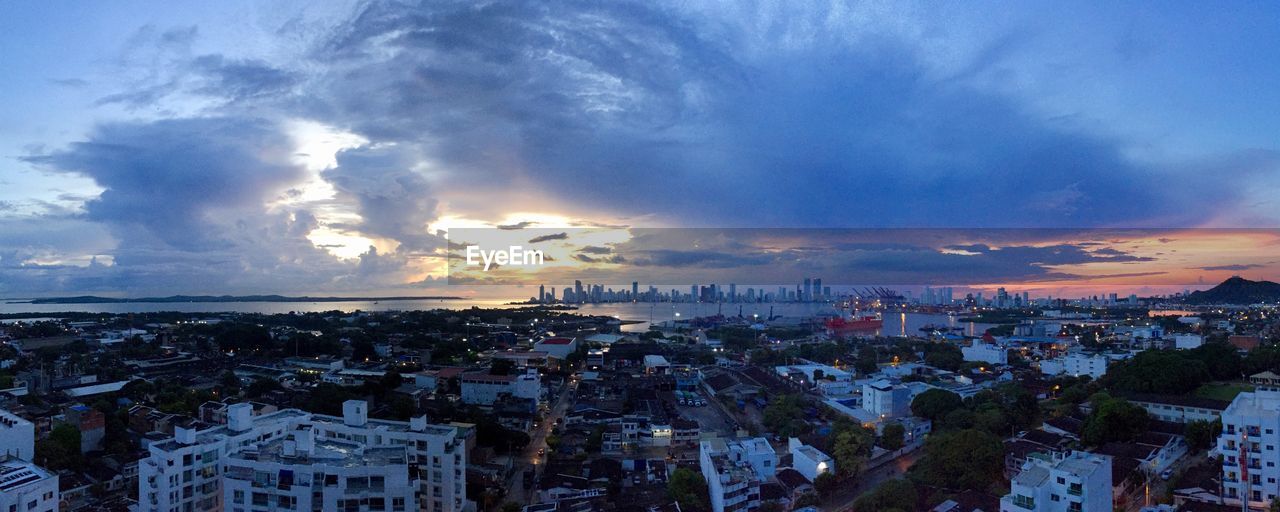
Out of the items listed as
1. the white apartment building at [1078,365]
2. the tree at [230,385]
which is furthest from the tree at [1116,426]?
the tree at [230,385]

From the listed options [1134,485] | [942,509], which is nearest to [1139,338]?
[1134,485]

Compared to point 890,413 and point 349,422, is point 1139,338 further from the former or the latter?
point 349,422

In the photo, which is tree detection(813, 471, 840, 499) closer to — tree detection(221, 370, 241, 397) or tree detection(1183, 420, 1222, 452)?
tree detection(1183, 420, 1222, 452)

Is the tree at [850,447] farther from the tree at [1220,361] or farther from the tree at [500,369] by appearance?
the tree at [1220,361]

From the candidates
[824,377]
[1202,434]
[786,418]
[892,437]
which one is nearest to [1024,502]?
[892,437]

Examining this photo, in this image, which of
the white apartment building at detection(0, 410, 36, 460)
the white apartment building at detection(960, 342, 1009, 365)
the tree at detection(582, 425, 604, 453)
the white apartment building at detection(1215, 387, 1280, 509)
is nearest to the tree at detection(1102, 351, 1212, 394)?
the white apartment building at detection(1215, 387, 1280, 509)

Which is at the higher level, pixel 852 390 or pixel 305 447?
pixel 305 447
